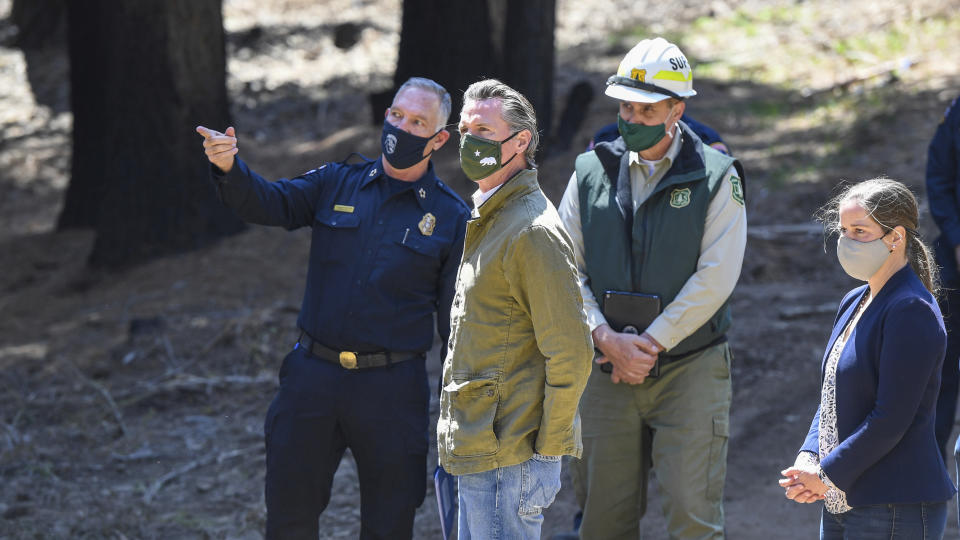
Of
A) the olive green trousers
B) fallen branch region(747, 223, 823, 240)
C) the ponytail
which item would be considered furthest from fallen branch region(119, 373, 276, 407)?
the ponytail

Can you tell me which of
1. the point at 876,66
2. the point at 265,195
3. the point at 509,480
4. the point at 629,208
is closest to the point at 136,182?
the point at 265,195

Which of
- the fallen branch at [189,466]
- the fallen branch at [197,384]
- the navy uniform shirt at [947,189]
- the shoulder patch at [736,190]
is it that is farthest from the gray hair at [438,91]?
the fallen branch at [197,384]

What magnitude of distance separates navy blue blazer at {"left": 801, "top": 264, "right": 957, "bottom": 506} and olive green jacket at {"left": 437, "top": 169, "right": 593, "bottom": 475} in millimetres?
816

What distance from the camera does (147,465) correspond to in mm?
6086

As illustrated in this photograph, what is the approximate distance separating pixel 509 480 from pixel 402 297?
97 cm

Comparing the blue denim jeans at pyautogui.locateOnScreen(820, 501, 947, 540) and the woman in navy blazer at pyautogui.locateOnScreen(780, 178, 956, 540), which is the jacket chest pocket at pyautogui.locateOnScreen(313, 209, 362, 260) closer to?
the woman in navy blazer at pyautogui.locateOnScreen(780, 178, 956, 540)

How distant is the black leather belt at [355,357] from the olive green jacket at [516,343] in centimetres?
65

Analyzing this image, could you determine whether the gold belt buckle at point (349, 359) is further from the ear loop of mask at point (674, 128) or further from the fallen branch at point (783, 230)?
the fallen branch at point (783, 230)

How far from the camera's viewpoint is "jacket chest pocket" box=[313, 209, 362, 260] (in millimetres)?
4027

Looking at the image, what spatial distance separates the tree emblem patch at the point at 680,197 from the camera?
4105 mm

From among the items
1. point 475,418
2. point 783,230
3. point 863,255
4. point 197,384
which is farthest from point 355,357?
point 783,230

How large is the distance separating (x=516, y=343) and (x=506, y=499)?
504mm

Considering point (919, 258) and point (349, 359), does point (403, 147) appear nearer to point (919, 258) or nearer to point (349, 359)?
point (349, 359)

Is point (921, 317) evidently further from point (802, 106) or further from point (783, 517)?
point (802, 106)
